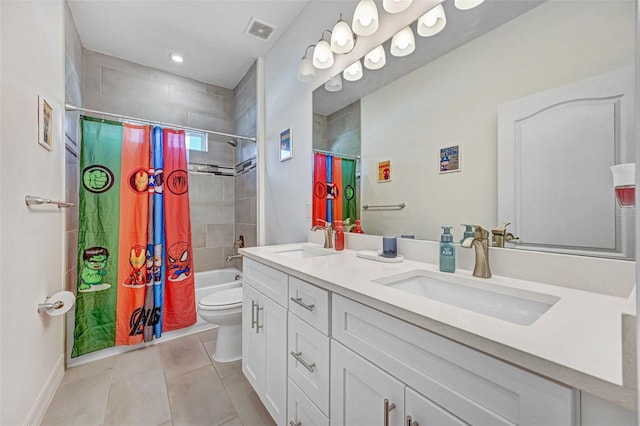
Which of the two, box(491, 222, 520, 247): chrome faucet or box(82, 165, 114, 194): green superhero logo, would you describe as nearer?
box(491, 222, 520, 247): chrome faucet

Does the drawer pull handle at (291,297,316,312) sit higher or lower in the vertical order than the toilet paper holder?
higher

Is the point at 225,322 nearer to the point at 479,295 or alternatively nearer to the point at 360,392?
the point at 360,392

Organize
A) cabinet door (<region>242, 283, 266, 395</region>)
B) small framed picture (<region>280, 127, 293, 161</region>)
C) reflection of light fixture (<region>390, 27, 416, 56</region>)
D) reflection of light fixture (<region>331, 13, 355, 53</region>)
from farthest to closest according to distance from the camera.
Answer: small framed picture (<region>280, 127, 293, 161</region>) → reflection of light fixture (<region>331, 13, 355, 53</region>) → cabinet door (<region>242, 283, 266, 395</region>) → reflection of light fixture (<region>390, 27, 416, 56</region>)

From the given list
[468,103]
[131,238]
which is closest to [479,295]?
[468,103]

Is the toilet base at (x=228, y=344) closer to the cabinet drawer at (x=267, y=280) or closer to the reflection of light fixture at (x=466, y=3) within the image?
the cabinet drawer at (x=267, y=280)

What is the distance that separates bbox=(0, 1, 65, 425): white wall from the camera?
1023 millimetres

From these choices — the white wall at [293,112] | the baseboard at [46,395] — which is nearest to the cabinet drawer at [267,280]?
the white wall at [293,112]

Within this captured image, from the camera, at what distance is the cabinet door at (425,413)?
553 millimetres

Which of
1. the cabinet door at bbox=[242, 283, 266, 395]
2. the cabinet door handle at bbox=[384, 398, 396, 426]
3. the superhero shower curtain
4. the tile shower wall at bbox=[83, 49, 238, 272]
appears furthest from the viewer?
the tile shower wall at bbox=[83, 49, 238, 272]

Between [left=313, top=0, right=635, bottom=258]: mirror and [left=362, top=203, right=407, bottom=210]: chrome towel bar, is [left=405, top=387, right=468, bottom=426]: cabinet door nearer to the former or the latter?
[left=313, top=0, right=635, bottom=258]: mirror

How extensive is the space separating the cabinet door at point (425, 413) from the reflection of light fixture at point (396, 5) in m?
1.50

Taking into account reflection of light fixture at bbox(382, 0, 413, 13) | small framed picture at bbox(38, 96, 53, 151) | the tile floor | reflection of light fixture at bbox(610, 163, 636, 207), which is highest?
reflection of light fixture at bbox(382, 0, 413, 13)

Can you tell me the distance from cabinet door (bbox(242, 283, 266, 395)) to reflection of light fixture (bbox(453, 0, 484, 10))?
5.22 feet

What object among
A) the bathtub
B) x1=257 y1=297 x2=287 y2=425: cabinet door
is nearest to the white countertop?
x1=257 y1=297 x2=287 y2=425: cabinet door
